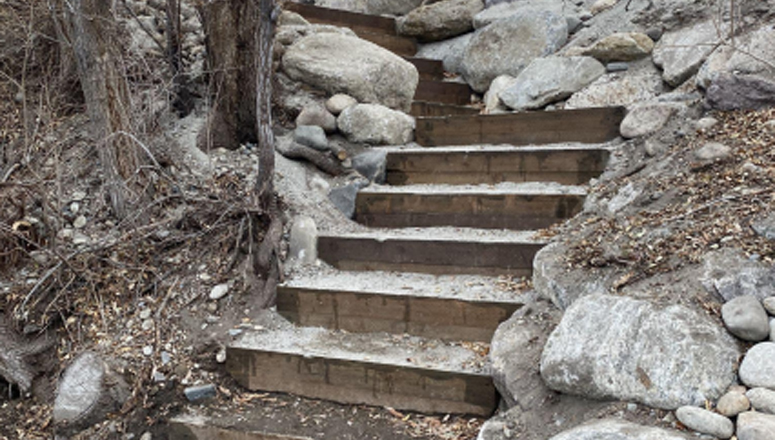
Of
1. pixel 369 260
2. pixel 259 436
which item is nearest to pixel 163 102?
pixel 369 260

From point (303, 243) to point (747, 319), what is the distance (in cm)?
230

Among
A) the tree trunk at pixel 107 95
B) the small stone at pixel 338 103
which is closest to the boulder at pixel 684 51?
the small stone at pixel 338 103

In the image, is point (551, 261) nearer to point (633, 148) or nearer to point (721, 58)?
point (633, 148)

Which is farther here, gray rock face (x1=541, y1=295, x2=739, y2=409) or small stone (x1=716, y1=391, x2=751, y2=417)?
gray rock face (x1=541, y1=295, x2=739, y2=409)

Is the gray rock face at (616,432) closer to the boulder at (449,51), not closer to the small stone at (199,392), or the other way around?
the small stone at (199,392)

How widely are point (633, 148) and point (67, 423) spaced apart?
3.33 meters

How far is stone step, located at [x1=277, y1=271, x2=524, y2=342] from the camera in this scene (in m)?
3.02

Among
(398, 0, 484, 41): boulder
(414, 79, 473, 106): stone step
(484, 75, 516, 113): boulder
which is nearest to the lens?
(484, 75, 516, 113): boulder

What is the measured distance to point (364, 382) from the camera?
114 inches

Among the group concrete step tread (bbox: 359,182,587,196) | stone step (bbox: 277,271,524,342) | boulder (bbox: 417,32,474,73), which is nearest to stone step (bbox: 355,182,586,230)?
concrete step tread (bbox: 359,182,587,196)

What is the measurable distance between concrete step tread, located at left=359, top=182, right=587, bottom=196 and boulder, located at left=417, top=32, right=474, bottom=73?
8.95ft

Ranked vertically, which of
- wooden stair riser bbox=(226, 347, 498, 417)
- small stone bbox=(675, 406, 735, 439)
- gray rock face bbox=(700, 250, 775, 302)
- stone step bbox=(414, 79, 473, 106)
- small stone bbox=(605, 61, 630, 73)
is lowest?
wooden stair riser bbox=(226, 347, 498, 417)

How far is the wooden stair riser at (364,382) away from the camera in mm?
2707

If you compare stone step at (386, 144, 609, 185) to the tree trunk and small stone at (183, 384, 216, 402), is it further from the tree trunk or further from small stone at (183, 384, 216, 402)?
small stone at (183, 384, 216, 402)
